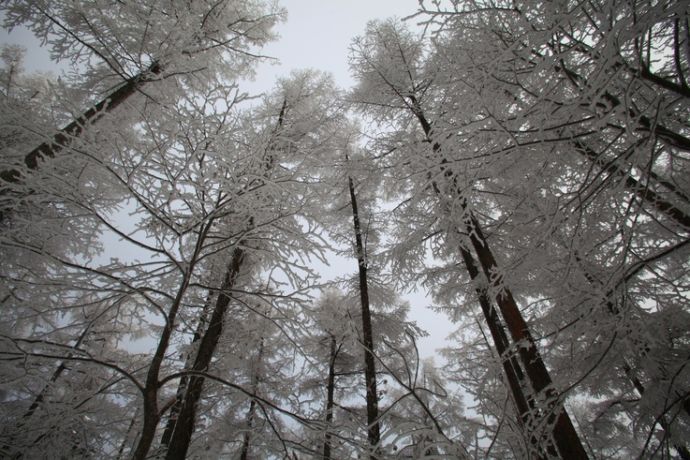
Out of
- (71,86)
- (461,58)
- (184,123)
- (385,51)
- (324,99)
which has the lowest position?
(184,123)

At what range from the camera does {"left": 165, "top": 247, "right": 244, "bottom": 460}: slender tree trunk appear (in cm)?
385

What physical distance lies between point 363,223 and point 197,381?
516 centimetres

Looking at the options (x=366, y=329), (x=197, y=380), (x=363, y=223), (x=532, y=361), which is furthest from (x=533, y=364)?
(x=363, y=223)

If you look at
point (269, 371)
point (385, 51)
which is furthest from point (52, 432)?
point (385, 51)

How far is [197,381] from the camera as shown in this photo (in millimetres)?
4250

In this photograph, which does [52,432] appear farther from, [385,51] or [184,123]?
[385,51]

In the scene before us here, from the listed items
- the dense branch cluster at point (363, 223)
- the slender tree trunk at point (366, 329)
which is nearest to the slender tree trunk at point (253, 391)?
the dense branch cluster at point (363, 223)

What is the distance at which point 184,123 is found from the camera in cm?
204

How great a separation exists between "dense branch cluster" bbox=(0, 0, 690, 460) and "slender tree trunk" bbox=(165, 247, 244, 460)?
45mm

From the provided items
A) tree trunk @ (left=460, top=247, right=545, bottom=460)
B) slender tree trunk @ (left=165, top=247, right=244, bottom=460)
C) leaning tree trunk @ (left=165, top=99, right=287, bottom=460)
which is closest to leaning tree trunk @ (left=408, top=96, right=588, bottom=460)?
tree trunk @ (left=460, top=247, right=545, bottom=460)

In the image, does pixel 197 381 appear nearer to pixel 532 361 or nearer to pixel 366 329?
pixel 366 329

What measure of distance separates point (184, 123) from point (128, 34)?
13.0ft

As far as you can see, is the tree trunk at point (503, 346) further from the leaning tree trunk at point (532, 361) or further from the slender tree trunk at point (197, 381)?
the slender tree trunk at point (197, 381)

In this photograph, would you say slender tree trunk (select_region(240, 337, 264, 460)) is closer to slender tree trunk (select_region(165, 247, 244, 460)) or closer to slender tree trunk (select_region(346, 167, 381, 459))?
slender tree trunk (select_region(165, 247, 244, 460))
